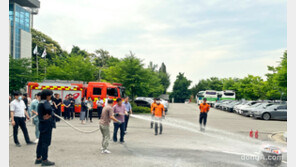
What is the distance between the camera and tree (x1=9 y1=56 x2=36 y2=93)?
29.7m

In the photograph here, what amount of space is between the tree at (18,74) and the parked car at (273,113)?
78.8 feet

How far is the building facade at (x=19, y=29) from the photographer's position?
4267 cm

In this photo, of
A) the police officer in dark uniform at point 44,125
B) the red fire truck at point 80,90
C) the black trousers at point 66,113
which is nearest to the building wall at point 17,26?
the red fire truck at point 80,90

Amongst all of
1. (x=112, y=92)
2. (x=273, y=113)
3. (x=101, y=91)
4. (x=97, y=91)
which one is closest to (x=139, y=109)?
(x=112, y=92)

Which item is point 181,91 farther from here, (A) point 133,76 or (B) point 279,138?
(B) point 279,138

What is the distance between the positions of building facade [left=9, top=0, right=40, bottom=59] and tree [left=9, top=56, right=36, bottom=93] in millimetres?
13126

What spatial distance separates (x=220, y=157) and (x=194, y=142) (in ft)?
8.48

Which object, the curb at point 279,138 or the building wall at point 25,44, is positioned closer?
the curb at point 279,138

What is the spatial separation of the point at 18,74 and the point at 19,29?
17930 millimetres

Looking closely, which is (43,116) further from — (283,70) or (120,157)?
(283,70)

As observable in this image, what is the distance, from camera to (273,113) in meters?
23.8

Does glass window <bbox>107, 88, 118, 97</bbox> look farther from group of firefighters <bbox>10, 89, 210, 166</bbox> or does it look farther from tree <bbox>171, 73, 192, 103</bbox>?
tree <bbox>171, 73, 192, 103</bbox>

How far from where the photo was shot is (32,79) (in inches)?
1209

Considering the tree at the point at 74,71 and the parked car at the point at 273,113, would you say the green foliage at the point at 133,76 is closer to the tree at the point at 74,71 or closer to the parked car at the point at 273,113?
the tree at the point at 74,71
